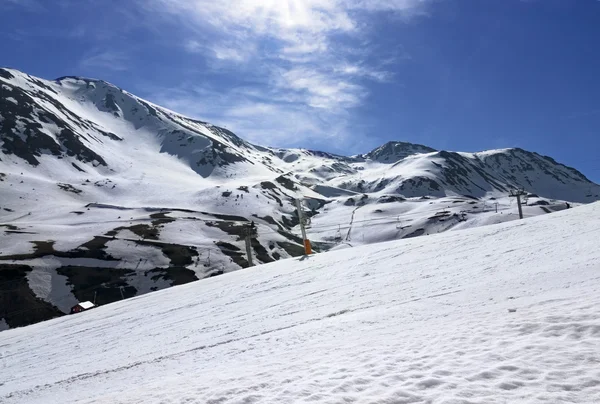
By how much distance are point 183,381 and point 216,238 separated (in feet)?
318

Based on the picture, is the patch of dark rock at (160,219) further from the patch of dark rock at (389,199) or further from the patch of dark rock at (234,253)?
the patch of dark rock at (389,199)

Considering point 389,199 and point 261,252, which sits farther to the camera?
point 389,199

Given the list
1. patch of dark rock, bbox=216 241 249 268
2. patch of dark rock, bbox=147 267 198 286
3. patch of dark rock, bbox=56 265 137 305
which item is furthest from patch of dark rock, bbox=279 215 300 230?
patch of dark rock, bbox=56 265 137 305

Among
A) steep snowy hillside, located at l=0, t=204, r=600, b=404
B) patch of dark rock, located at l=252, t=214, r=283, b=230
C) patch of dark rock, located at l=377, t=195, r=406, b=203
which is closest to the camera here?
steep snowy hillside, located at l=0, t=204, r=600, b=404

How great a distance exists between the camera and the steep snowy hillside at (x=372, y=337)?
7109 millimetres

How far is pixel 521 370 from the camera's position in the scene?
6898 millimetres

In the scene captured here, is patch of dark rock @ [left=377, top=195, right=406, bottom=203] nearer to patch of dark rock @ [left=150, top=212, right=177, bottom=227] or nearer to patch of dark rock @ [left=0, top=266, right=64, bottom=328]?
patch of dark rock @ [left=150, top=212, right=177, bottom=227]

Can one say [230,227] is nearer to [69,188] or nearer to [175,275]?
[175,275]

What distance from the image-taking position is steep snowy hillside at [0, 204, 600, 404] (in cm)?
711

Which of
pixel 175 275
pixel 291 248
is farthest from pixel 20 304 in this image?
pixel 291 248

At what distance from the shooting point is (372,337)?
35.1 ft

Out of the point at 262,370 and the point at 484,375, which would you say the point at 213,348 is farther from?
the point at 484,375

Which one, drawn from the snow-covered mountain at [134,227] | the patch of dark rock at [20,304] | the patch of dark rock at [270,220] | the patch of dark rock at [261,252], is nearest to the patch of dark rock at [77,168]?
the snow-covered mountain at [134,227]

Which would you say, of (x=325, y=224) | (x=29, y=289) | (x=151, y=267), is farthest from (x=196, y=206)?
(x=29, y=289)
